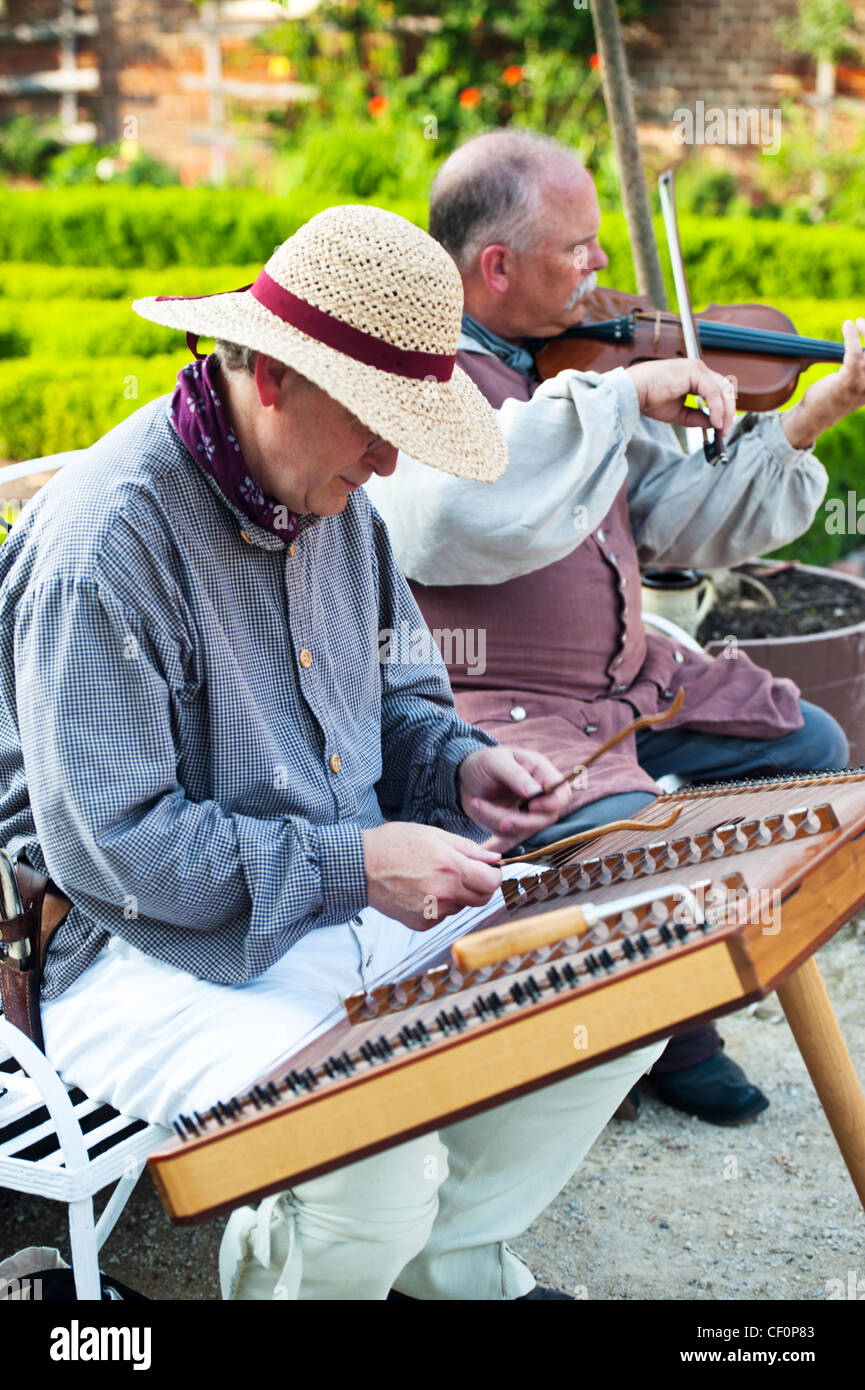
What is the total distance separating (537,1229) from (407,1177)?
90cm

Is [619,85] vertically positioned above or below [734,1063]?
above

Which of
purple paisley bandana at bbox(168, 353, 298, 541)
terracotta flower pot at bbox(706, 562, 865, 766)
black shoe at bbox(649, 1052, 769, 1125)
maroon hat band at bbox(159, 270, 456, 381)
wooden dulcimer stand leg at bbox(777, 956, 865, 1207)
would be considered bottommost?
black shoe at bbox(649, 1052, 769, 1125)

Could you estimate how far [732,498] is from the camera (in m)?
2.76

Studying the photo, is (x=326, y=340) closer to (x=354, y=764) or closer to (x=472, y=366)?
(x=354, y=764)

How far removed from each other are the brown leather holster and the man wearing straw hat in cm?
2

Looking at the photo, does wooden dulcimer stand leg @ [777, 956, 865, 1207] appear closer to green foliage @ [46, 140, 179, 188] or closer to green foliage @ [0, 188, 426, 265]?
green foliage @ [0, 188, 426, 265]

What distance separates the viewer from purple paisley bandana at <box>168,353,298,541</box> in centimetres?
165

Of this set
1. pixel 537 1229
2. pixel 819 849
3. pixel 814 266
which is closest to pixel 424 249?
pixel 819 849

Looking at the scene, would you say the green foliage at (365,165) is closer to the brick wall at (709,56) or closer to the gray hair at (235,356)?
the brick wall at (709,56)

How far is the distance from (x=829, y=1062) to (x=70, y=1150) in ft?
3.23

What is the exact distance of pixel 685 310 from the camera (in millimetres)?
2648

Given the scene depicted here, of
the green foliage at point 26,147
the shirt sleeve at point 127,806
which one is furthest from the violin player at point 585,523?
the green foliage at point 26,147

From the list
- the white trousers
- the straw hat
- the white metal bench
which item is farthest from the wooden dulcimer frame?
the straw hat

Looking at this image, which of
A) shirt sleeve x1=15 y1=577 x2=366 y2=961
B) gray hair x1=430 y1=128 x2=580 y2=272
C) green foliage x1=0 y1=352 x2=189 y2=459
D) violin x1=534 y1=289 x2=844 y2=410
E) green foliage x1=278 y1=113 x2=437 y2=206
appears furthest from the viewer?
green foliage x1=278 y1=113 x2=437 y2=206
